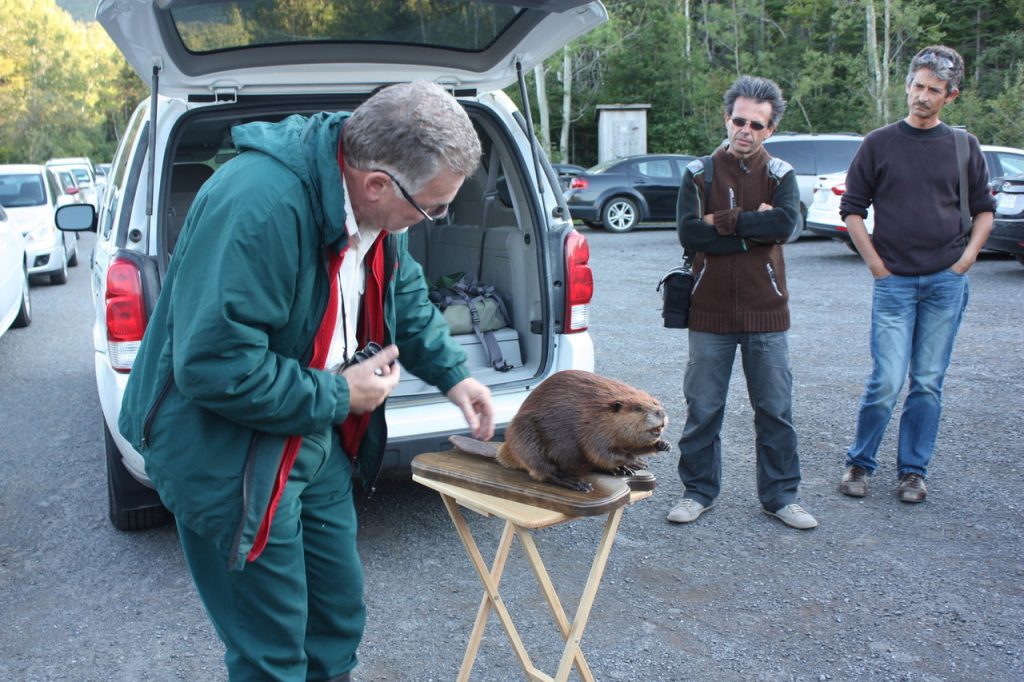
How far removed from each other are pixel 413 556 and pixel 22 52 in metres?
43.6

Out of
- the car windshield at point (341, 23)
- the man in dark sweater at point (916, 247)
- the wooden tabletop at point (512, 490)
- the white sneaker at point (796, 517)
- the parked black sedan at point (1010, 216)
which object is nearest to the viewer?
the wooden tabletop at point (512, 490)

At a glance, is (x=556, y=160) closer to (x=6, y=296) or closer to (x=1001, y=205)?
(x=1001, y=205)

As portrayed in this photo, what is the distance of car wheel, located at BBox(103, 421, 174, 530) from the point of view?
3900 mm

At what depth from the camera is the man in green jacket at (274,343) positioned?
1.74 metres

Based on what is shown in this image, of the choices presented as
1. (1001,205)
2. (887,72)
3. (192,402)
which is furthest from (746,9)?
(192,402)

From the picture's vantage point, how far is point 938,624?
10.7 ft

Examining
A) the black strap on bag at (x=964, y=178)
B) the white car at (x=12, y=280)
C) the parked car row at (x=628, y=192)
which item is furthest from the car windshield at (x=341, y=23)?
the parked car row at (x=628, y=192)

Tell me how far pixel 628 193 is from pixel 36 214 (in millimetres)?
10463

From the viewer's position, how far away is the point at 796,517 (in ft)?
13.4

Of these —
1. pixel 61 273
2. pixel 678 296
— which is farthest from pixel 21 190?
pixel 678 296

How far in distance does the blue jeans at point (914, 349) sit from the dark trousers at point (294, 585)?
9.99ft

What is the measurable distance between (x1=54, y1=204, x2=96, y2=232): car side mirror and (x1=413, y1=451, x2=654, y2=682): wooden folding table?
3.96 metres

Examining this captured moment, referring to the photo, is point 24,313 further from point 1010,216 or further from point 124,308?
point 1010,216

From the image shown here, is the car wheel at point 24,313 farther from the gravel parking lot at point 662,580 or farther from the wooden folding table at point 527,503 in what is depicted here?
the wooden folding table at point 527,503
